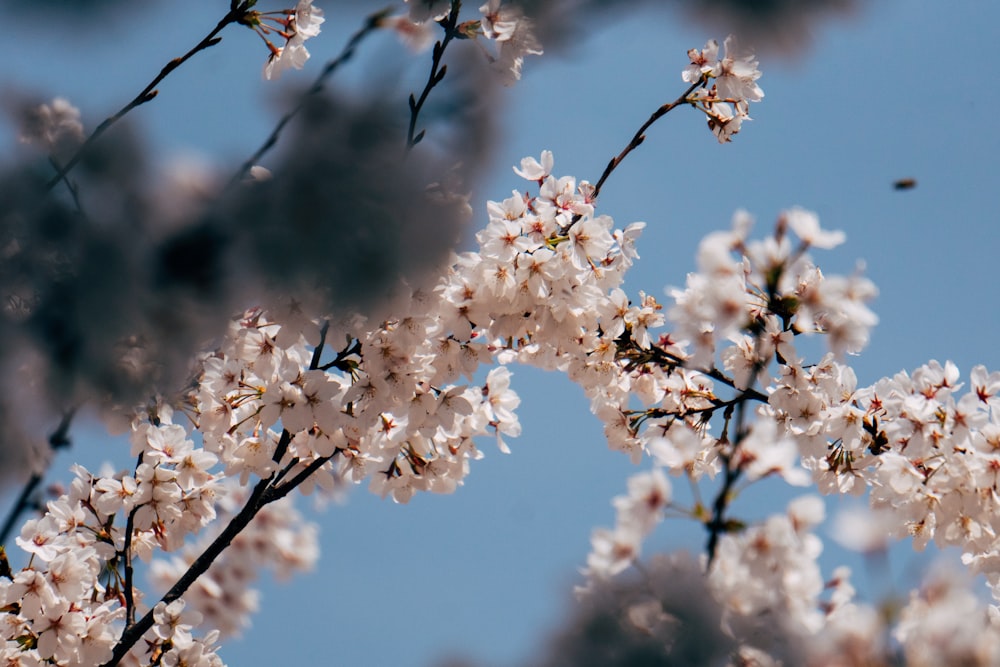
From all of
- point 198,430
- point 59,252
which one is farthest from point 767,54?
point 198,430

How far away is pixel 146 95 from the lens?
85.0 inches

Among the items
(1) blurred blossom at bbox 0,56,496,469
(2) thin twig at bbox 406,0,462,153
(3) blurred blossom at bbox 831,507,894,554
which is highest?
(2) thin twig at bbox 406,0,462,153

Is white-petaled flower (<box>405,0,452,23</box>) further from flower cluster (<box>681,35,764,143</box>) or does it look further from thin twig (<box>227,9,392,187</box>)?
flower cluster (<box>681,35,764,143</box>)

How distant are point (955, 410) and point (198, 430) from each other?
2643 mm

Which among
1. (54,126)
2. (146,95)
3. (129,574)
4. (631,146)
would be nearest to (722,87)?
(631,146)

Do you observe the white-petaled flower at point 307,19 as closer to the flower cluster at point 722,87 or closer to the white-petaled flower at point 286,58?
the white-petaled flower at point 286,58

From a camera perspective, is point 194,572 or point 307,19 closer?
point 194,572

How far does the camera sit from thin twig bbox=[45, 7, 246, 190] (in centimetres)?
151

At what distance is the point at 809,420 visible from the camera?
10.6ft

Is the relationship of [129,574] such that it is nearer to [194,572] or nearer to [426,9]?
[194,572]

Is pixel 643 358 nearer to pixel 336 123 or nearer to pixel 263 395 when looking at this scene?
pixel 263 395

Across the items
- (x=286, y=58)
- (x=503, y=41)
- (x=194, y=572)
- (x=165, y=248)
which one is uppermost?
(x=503, y=41)

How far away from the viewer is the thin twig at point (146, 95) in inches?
59.6

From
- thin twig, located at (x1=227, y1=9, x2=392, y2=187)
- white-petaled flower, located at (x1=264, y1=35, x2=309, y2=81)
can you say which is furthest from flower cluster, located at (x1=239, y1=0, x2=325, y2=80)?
thin twig, located at (x1=227, y1=9, x2=392, y2=187)
